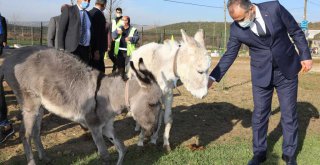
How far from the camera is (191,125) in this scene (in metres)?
6.88

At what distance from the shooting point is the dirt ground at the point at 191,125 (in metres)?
5.45

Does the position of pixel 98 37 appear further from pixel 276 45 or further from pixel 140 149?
pixel 276 45

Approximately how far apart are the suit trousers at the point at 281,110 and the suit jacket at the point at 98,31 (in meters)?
2.65

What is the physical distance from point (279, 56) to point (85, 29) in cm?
291

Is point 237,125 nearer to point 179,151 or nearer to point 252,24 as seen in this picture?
point 179,151

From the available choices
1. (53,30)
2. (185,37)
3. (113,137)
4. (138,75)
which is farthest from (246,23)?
(53,30)

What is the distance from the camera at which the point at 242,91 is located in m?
10.7

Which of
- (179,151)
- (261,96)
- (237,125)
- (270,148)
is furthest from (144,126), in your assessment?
(237,125)

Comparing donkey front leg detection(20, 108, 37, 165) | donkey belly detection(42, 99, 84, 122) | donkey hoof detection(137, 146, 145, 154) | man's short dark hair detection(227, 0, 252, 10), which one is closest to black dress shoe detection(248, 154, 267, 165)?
donkey hoof detection(137, 146, 145, 154)

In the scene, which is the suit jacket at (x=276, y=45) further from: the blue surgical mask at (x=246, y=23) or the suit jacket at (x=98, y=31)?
the suit jacket at (x=98, y=31)

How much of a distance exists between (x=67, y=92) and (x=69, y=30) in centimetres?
140

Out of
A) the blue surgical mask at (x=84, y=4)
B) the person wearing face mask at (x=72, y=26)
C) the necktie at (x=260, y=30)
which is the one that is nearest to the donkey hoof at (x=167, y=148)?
the person wearing face mask at (x=72, y=26)

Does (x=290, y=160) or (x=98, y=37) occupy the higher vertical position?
(x=98, y=37)

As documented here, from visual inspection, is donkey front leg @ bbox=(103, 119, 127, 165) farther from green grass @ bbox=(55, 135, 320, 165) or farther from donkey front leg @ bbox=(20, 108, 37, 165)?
donkey front leg @ bbox=(20, 108, 37, 165)
